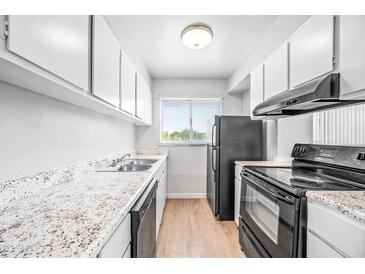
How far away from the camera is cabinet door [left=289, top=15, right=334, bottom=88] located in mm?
1301

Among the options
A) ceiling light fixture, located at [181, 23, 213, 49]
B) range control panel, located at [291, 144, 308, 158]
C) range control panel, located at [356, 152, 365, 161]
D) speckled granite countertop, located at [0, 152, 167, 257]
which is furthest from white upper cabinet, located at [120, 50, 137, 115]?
range control panel, located at [356, 152, 365, 161]

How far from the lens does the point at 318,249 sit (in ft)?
3.40

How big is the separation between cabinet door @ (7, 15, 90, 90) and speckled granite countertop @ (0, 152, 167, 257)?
23.7 inches

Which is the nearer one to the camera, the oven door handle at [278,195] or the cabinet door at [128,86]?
the oven door handle at [278,195]

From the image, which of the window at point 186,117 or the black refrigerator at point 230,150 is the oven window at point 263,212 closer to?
the black refrigerator at point 230,150

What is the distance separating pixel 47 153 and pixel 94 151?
73 cm

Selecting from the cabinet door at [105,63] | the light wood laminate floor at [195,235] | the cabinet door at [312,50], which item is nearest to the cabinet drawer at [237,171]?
the light wood laminate floor at [195,235]

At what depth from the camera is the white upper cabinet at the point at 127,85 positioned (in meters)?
1.90

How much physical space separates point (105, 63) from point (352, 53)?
61.7 inches

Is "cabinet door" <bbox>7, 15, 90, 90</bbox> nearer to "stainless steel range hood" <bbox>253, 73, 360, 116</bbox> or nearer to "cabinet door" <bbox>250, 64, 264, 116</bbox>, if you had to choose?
"stainless steel range hood" <bbox>253, 73, 360, 116</bbox>

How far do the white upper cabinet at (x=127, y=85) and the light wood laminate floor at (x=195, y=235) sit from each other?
1568mm

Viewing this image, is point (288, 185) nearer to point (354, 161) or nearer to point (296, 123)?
point (354, 161)
